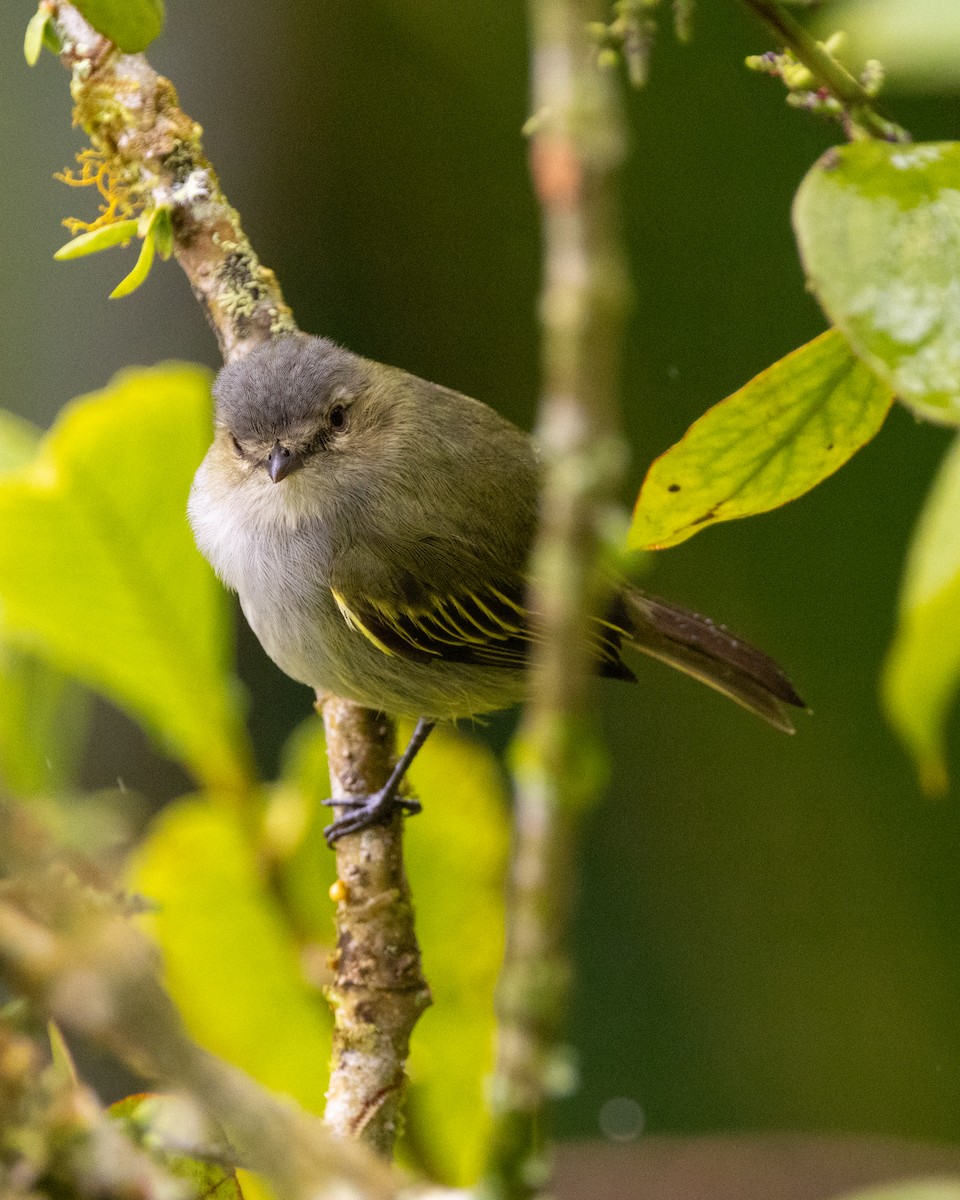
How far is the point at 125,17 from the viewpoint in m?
0.86

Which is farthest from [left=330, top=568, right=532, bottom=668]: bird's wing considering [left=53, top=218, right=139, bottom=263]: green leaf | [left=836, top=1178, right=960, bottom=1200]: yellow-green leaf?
[left=836, top=1178, right=960, bottom=1200]: yellow-green leaf

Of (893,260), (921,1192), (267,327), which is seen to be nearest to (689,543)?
(267,327)

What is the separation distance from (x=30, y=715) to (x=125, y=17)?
517mm

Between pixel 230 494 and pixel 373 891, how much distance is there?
2.44 ft

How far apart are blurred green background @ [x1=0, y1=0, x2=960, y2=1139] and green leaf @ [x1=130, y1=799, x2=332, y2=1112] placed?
84.1 inches

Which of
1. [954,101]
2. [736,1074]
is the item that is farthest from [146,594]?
[736,1074]

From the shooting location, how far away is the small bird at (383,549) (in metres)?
1.84

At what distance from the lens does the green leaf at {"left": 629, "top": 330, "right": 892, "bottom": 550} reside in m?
0.76

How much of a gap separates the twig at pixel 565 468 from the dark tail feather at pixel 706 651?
1.51 m

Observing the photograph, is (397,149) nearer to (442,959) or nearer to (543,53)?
(442,959)

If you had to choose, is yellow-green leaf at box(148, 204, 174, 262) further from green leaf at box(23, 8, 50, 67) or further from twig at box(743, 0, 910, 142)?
twig at box(743, 0, 910, 142)

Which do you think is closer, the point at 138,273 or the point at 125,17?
the point at 125,17

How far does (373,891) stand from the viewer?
5.01ft

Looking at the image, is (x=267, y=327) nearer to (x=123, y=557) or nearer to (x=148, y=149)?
(x=148, y=149)
